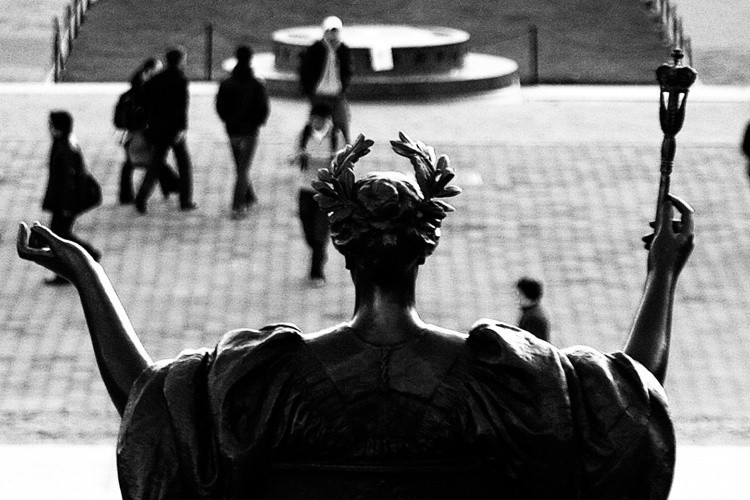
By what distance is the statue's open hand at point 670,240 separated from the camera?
519 cm

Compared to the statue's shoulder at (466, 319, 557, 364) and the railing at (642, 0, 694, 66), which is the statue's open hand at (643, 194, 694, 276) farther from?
the railing at (642, 0, 694, 66)

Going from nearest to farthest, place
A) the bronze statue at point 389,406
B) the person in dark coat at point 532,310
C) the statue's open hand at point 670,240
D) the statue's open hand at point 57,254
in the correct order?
the bronze statue at point 389,406, the statue's open hand at point 57,254, the statue's open hand at point 670,240, the person in dark coat at point 532,310

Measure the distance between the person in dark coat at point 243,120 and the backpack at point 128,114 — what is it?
2.11 feet

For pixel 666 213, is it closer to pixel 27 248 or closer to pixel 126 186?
pixel 27 248

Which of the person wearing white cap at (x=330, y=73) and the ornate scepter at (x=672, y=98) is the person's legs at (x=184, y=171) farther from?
the ornate scepter at (x=672, y=98)

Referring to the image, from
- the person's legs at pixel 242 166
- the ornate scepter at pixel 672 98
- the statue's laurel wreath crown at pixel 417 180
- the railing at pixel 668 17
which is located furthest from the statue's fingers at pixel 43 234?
the railing at pixel 668 17

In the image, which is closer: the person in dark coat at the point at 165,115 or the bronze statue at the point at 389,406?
the bronze statue at the point at 389,406

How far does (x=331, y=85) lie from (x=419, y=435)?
15.2 meters

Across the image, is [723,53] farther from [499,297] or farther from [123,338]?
[123,338]

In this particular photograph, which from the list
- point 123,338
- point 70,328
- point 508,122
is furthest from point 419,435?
point 508,122

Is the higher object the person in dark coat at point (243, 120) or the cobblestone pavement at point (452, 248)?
the person in dark coat at point (243, 120)

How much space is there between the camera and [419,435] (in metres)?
4.56

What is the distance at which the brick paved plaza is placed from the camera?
14695mm

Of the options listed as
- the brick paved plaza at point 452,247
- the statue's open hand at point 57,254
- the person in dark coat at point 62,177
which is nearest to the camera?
the statue's open hand at point 57,254
